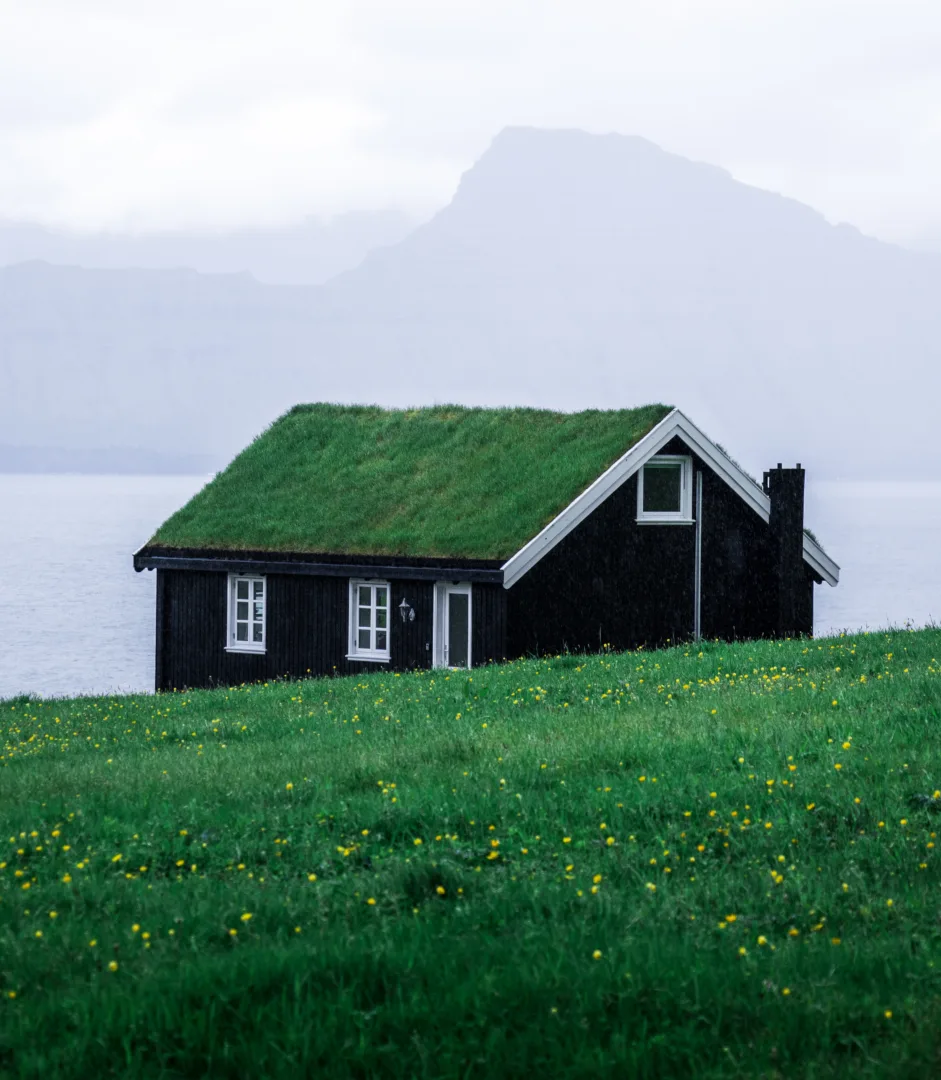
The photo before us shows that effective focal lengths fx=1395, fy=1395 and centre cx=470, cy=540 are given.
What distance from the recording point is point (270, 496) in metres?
33.9

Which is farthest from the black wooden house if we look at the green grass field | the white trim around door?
the green grass field

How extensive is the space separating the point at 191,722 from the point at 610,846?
1042cm

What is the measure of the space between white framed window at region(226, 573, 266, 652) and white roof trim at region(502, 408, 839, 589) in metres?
7.15

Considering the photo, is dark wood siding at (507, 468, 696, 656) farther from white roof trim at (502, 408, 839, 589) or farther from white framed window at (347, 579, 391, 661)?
white framed window at (347, 579, 391, 661)

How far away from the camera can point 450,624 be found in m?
29.3

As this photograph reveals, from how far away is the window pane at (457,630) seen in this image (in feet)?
95.1

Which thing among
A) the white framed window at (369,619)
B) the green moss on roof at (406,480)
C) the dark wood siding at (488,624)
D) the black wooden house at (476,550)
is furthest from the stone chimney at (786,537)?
the white framed window at (369,619)

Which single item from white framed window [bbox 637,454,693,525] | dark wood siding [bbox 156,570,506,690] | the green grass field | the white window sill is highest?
white framed window [bbox 637,454,693,525]

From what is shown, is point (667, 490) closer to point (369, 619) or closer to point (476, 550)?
point (476, 550)

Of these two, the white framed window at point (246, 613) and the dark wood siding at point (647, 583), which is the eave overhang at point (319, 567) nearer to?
the white framed window at point (246, 613)

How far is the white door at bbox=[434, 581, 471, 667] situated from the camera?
95.2 ft

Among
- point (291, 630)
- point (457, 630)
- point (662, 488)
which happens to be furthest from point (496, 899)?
point (662, 488)

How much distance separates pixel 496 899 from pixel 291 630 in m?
23.1

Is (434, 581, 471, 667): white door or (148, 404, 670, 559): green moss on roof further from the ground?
(148, 404, 670, 559): green moss on roof
